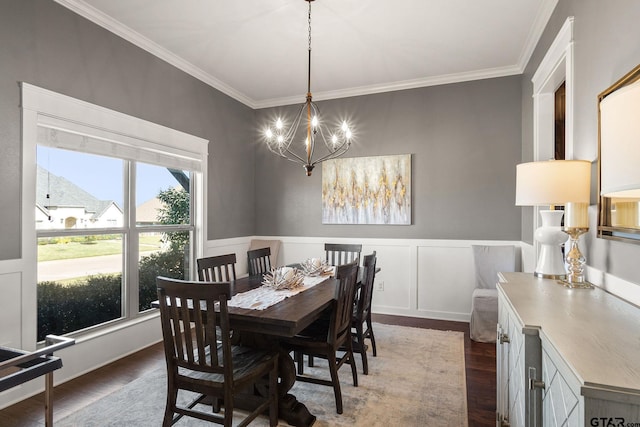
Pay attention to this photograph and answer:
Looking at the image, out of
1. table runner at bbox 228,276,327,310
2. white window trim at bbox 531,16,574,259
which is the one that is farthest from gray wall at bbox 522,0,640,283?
table runner at bbox 228,276,327,310

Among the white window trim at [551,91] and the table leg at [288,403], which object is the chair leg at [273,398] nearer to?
the table leg at [288,403]

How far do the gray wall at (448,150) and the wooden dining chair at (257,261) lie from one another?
142 centimetres

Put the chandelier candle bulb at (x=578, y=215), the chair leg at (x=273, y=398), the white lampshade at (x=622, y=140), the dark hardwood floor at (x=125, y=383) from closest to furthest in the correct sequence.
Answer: the white lampshade at (x=622, y=140)
the chandelier candle bulb at (x=578, y=215)
the chair leg at (x=273, y=398)
the dark hardwood floor at (x=125, y=383)

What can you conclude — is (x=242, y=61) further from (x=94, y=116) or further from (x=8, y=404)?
(x=8, y=404)

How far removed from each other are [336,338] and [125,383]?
171cm

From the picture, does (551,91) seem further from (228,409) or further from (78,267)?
(78,267)

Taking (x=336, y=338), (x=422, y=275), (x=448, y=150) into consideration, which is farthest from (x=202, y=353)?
(x=448, y=150)

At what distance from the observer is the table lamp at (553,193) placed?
1.76 m

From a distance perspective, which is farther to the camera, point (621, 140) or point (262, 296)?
point (262, 296)

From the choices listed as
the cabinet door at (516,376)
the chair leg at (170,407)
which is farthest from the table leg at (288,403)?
the cabinet door at (516,376)

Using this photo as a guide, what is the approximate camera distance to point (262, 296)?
7.90ft

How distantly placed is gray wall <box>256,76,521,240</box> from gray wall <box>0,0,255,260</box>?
3.85 feet

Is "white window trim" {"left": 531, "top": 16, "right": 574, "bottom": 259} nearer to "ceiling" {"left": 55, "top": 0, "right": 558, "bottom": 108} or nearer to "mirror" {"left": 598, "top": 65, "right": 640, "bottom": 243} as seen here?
"ceiling" {"left": 55, "top": 0, "right": 558, "bottom": 108}

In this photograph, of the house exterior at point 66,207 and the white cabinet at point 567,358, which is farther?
the house exterior at point 66,207
